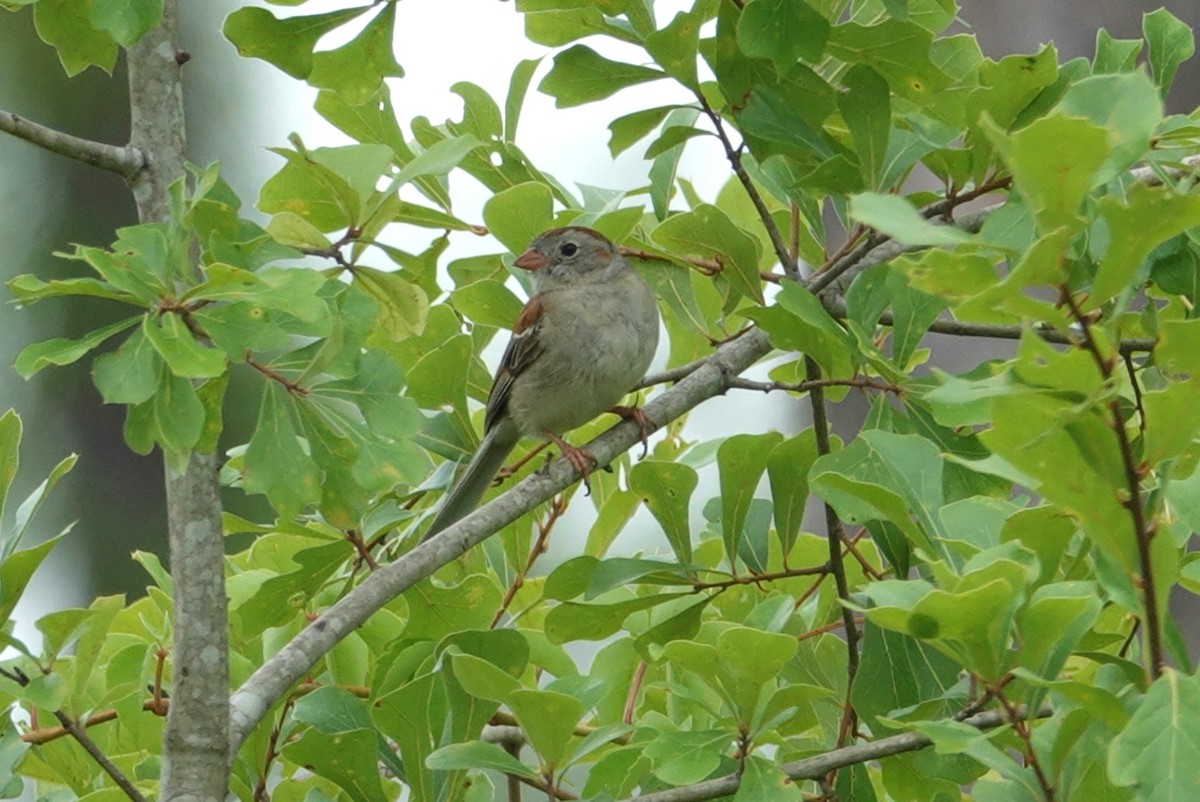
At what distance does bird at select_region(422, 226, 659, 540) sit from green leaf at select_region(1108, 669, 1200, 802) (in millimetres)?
1589

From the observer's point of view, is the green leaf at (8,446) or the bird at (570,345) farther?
the bird at (570,345)

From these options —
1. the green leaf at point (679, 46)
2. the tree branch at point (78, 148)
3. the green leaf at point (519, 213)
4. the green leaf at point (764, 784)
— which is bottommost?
the green leaf at point (764, 784)

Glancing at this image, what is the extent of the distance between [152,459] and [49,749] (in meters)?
5.26

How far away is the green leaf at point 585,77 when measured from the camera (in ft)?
7.33

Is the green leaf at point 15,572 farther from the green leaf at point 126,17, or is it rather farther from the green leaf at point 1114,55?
the green leaf at point 1114,55

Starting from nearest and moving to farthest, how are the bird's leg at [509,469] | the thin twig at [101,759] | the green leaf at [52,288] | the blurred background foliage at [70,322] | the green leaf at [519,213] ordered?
the green leaf at [52,288]
the thin twig at [101,759]
the green leaf at [519,213]
the bird's leg at [509,469]
the blurred background foliage at [70,322]

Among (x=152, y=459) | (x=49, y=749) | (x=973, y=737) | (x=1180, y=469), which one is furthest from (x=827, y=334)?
(x=152, y=459)

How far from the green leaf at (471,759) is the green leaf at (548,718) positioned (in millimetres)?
45

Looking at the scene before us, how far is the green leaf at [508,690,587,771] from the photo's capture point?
5.75ft

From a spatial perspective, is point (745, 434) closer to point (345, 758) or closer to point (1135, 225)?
point (345, 758)

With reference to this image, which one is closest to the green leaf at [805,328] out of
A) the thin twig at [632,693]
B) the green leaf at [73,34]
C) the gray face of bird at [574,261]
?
the thin twig at [632,693]

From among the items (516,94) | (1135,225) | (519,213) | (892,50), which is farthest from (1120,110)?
(516,94)

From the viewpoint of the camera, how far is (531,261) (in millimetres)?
3078

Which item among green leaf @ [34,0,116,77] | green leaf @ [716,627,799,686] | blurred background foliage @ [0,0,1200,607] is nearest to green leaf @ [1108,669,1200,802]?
green leaf @ [716,627,799,686]
